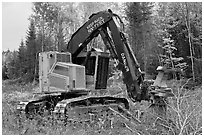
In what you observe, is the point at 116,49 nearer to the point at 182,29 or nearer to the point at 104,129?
the point at 104,129

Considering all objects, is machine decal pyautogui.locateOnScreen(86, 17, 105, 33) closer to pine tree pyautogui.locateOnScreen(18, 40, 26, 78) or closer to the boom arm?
the boom arm

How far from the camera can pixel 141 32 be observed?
76.6ft

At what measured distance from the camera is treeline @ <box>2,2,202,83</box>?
829 inches

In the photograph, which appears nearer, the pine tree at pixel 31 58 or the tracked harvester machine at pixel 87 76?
the tracked harvester machine at pixel 87 76

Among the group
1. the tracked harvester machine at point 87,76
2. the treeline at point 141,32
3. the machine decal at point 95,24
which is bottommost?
the tracked harvester machine at point 87,76

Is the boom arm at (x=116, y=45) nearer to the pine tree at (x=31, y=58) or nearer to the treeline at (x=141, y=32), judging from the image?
the treeline at (x=141, y=32)

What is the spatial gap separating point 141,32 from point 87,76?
15500 mm

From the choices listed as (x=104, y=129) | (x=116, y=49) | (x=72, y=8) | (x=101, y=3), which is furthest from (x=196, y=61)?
(x=104, y=129)

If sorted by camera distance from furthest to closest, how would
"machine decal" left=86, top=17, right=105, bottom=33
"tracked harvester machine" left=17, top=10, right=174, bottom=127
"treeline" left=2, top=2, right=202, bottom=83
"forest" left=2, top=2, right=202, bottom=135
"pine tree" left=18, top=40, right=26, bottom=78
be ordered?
"pine tree" left=18, top=40, right=26, bottom=78
"treeline" left=2, top=2, right=202, bottom=83
"forest" left=2, top=2, right=202, bottom=135
"machine decal" left=86, top=17, right=105, bottom=33
"tracked harvester machine" left=17, top=10, right=174, bottom=127

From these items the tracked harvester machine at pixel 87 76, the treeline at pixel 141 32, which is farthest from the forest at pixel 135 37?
the tracked harvester machine at pixel 87 76

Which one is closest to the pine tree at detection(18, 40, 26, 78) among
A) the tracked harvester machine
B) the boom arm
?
the tracked harvester machine

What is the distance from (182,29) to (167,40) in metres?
2.36

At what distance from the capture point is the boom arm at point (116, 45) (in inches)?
307

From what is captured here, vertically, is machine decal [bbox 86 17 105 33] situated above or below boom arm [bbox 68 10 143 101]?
above
